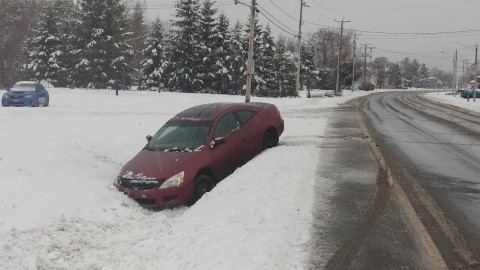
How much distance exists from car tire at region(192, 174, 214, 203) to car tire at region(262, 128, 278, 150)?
294 cm

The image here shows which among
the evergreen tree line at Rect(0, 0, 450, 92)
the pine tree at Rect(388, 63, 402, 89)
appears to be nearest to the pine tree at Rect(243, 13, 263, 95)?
the evergreen tree line at Rect(0, 0, 450, 92)

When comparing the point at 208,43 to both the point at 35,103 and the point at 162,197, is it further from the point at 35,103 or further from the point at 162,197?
the point at 162,197

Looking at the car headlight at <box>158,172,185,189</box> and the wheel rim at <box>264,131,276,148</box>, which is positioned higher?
the wheel rim at <box>264,131,276,148</box>

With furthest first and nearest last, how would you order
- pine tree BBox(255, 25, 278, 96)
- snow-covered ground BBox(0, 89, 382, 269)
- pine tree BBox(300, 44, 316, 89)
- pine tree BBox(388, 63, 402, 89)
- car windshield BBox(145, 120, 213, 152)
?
pine tree BBox(388, 63, 402, 89) → pine tree BBox(300, 44, 316, 89) → pine tree BBox(255, 25, 278, 96) → car windshield BBox(145, 120, 213, 152) → snow-covered ground BBox(0, 89, 382, 269)

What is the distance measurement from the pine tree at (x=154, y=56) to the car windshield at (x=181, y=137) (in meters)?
42.8

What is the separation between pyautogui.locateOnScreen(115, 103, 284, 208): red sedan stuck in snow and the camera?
305 inches

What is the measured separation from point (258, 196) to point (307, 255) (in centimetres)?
219

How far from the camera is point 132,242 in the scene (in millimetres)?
6148

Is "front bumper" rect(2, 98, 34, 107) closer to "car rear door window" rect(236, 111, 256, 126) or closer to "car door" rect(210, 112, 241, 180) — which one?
"car rear door window" rect(236, 111, 256, 126)

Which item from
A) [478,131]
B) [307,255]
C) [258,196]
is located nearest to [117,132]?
[258,196]

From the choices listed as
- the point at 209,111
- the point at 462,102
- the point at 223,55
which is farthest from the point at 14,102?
the point at 462,102

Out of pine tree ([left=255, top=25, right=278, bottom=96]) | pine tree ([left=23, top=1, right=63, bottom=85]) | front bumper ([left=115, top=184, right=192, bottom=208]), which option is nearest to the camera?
front bumper ([left=115, top=184, right=192, bottom=208])

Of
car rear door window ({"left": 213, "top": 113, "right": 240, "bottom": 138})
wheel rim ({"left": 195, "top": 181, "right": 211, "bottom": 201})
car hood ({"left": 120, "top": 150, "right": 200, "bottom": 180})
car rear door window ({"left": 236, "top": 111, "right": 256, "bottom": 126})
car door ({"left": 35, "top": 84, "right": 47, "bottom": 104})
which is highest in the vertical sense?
car door ({"left": 35, "top": 84, "right": 47, "bottom": 104})

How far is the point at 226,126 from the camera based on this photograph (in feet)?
31.6
